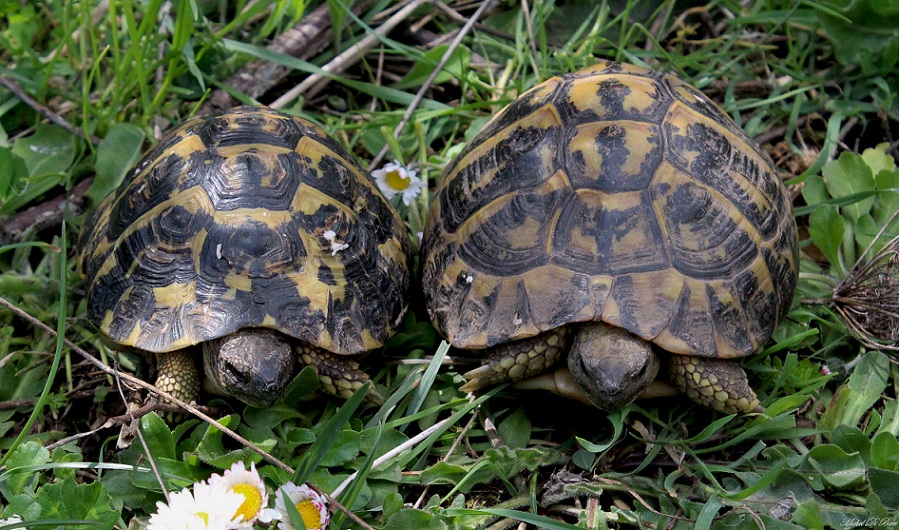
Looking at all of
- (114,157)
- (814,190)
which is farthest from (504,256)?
(114,157)

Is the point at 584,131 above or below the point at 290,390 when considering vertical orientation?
above

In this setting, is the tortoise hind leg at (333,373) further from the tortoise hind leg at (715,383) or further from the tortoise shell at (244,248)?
the tortoise hind leg at (715,383)

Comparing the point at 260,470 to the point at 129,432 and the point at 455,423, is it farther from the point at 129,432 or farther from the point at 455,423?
the point at 455,423

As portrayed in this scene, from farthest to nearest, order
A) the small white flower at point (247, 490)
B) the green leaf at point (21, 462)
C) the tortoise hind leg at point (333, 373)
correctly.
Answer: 1. the tortoise hind leg at point (333, 373)
2. the green leaf at point (21, 462)
3. the small white flower at point (247, 490)

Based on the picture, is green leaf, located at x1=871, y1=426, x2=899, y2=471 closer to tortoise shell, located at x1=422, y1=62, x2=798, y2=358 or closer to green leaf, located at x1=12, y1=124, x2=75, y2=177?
tortoise shell, located at x1=422, y1=62, x2=798, y2=358

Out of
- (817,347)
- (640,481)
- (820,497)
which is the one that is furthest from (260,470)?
(817,347)

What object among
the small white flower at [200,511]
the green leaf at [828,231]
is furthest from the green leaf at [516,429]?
the green leaf at [828,231]

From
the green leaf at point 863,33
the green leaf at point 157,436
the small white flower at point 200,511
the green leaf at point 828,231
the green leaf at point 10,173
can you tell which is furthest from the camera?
the green leaf at point 863,33
